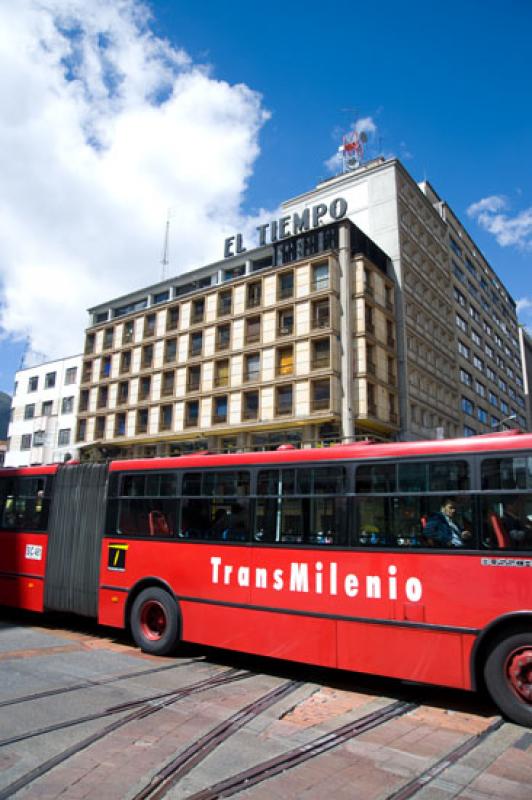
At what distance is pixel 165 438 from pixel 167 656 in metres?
32.7

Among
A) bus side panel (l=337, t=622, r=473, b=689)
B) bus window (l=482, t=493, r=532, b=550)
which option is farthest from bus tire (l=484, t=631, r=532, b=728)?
bus window (l=482, t=493, r=532, b=550)

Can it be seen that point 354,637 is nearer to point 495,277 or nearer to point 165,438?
point 165,438

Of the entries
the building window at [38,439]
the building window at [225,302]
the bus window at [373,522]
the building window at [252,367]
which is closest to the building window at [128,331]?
the building window at [225,302]

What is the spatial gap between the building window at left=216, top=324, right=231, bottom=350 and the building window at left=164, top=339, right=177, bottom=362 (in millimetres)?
4463

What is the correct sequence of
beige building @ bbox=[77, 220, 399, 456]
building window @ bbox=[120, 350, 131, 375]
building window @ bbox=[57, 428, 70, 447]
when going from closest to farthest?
beige building @ bbox=[77, 220, 399, 456], building window @ bbox=[120, 350, 131, 375], building window @ bbox=[57, 428, 70, 447]

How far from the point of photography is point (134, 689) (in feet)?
22.8

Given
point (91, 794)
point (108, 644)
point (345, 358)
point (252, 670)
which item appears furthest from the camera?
point (345, 358)

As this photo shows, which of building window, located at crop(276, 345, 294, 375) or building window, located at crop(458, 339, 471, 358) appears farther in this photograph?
building window, located at crop(458, 339, 471, 358)

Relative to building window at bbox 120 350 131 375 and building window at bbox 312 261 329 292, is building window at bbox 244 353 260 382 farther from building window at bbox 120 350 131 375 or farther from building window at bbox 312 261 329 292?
building window at bbox 120 350 131 375

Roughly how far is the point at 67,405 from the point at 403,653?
49.8 meters

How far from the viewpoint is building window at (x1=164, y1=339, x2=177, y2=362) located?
43.2 metres

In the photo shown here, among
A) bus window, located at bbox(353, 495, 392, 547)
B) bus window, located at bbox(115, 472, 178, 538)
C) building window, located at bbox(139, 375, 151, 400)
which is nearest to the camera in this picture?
bus window, located at bbox(353, 495, 392, 547)

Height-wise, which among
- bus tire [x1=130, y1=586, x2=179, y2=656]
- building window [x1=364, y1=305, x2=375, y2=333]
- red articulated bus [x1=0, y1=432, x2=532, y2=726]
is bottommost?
bus tire [x1=130, y1=586, x2=179, y2=656]

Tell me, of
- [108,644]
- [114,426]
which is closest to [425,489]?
[108,644]
